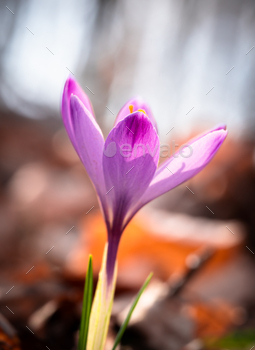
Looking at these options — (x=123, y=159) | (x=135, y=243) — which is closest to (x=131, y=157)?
(x=123, y=159)

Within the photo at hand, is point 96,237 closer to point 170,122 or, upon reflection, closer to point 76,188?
point 76,188

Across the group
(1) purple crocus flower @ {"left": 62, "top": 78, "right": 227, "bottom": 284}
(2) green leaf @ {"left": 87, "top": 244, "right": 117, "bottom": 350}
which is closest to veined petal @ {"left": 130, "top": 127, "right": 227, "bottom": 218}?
(1) purple crocus flower @ {"left": 62, "top": 78, "right": 227, "bottom": 284}

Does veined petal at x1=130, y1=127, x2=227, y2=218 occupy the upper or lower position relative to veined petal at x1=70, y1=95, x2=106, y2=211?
lower

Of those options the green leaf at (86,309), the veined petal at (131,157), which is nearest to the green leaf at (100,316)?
the green leaf at (86,309)

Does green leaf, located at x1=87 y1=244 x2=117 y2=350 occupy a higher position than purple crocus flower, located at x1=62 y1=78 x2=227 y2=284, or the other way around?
purple crocus flower, located at x1=62 y1=78 x2=227 y2=284

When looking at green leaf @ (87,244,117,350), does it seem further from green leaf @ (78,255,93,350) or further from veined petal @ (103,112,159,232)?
veined petal @ (103,112,159,232)

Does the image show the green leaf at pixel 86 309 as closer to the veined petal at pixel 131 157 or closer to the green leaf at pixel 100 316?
the green leaf at pixel 100 316

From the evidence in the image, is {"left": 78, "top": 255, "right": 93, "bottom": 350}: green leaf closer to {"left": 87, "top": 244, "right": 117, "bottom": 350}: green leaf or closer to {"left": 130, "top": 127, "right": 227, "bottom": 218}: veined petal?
{"left": 87, "top": 244, "right": 117, "bottom": 350}: green leaf
